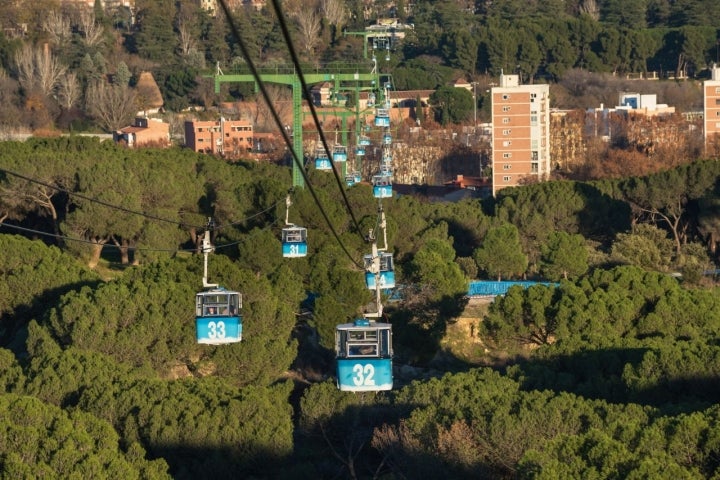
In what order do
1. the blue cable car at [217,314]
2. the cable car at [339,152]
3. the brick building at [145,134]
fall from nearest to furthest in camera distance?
the blue cable car at [217,314] → the cable car at [339,152] → the brick building at [145,134]

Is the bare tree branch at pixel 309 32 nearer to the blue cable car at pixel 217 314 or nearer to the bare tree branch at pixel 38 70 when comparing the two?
the bare tree branch at pixel 38 70

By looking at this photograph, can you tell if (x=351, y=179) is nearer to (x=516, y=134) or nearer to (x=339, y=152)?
(x=339, y=152)

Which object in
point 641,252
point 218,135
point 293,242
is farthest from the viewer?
point 218,135

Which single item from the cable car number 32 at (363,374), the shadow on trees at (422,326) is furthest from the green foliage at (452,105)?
the cable car number 32 at (363,374)

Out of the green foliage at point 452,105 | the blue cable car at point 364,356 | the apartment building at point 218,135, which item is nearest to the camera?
the blue cable car at point 364,356

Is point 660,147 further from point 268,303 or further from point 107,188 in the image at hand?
point 268,303

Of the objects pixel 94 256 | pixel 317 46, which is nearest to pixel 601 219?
pixel 94 256
